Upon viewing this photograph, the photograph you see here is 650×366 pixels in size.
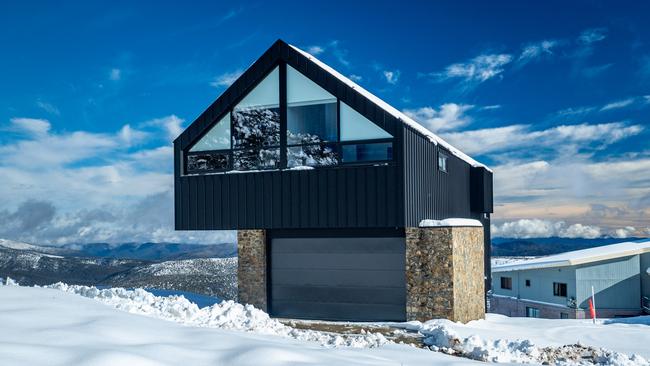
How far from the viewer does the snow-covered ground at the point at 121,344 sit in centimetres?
469

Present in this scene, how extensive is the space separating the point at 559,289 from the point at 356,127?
20340 mm

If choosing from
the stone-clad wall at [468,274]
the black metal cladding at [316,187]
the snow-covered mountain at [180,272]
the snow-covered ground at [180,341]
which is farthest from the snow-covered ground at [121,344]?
the snow-covered mountain at [180,272]

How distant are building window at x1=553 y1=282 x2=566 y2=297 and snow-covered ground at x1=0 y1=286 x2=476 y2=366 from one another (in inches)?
952

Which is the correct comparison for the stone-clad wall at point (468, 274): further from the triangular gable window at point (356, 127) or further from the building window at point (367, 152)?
the triangular gable window at point (356, 127)

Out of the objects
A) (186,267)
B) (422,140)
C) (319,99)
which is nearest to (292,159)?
(319,99)

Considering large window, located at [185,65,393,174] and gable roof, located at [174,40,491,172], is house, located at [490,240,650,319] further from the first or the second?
large window, located at [185,65,393,174]

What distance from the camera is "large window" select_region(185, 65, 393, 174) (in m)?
14.0

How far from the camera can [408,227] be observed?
14.1 m

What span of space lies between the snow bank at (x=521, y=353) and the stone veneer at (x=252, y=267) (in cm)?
664

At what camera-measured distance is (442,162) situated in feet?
54.1

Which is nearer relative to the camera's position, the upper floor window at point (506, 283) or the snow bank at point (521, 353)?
the snow bank at point (521, 353)

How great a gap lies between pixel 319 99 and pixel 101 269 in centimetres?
7133

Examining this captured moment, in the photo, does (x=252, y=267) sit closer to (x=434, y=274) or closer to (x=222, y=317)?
(x=434, y=274)

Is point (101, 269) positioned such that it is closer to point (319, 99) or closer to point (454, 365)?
point (319, 99)
